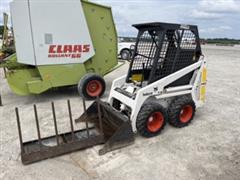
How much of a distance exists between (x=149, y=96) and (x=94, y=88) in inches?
91.0

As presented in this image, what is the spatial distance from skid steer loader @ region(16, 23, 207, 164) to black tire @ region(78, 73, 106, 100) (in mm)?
1422

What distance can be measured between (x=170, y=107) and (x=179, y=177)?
1.35 meters

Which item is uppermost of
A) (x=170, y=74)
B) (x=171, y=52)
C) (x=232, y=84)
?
(x=171, y=52)

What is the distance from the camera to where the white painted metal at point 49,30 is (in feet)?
15.8

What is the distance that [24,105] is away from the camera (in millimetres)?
5195

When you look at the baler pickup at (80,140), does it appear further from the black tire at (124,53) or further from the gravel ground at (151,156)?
the black tire at (124,53)

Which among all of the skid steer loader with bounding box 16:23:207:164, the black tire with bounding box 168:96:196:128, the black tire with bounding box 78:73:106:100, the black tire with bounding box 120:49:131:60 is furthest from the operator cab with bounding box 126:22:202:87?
the black tire with bounding box 120:49:131:60

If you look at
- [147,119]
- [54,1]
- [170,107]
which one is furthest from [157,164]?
[54,1]

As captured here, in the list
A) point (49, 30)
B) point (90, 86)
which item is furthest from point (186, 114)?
point (49, 30)

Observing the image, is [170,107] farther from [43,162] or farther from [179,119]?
[43,162]

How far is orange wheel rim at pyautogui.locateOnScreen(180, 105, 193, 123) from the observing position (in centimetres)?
392

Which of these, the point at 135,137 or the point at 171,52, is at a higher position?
the point at 171,52

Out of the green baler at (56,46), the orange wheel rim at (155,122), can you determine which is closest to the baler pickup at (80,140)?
the orange wheel rim at (155,122)

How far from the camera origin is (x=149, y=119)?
344 cm
